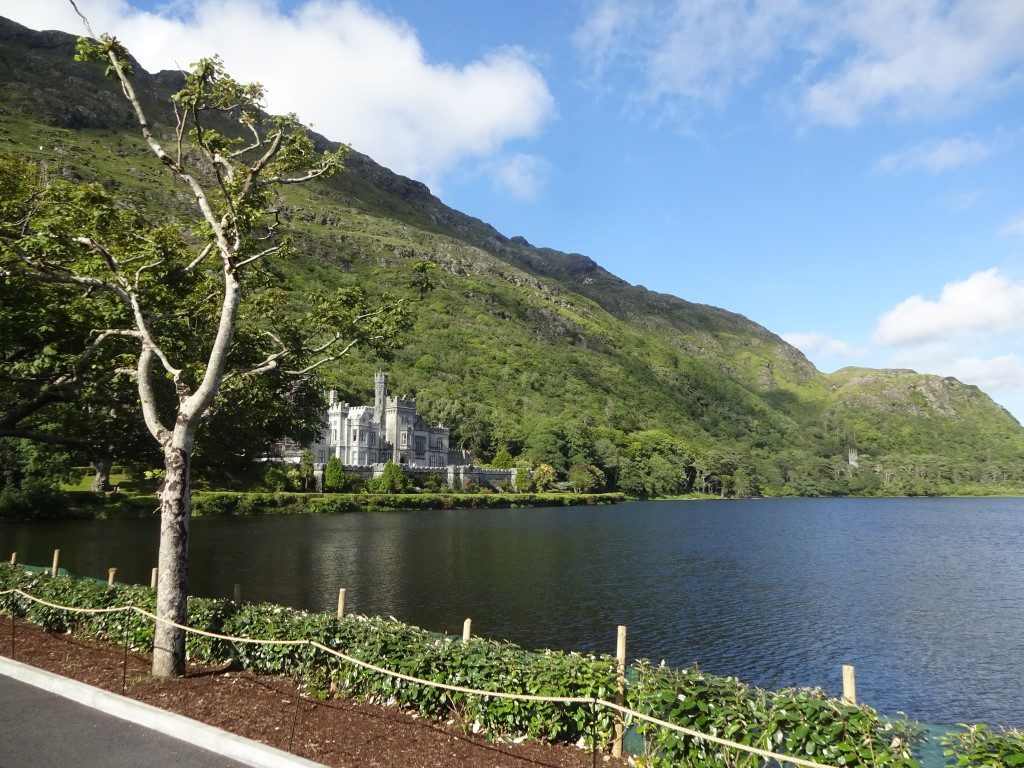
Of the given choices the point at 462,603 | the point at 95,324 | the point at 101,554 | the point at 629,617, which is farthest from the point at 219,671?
the point at 101,554

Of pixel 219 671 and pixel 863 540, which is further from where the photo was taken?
pixel 863 540

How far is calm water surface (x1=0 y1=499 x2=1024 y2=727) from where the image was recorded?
26359 millimetres

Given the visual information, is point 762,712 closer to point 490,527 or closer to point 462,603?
point 462,603

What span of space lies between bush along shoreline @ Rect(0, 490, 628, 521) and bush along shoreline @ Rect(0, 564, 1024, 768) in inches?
1057

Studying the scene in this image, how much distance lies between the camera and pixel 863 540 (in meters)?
74.1

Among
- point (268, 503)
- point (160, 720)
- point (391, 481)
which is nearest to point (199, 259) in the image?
point (160, 720)

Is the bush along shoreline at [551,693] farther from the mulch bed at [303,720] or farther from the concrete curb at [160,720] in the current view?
the concrete curb at [160,720]

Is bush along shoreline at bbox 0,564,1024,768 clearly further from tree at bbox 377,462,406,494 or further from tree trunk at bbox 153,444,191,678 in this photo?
tree at bbox 377,462,406,494

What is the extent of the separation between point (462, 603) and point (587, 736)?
81.2 feet

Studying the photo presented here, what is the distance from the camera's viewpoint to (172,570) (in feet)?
42.6

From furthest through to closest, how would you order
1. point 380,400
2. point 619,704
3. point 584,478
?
point 380,400
point 584,478
point 619,704

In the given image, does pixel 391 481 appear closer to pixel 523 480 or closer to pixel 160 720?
pixel 523 480

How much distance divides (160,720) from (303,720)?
217 cm

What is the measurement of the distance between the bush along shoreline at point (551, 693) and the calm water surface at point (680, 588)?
50.9 ft
